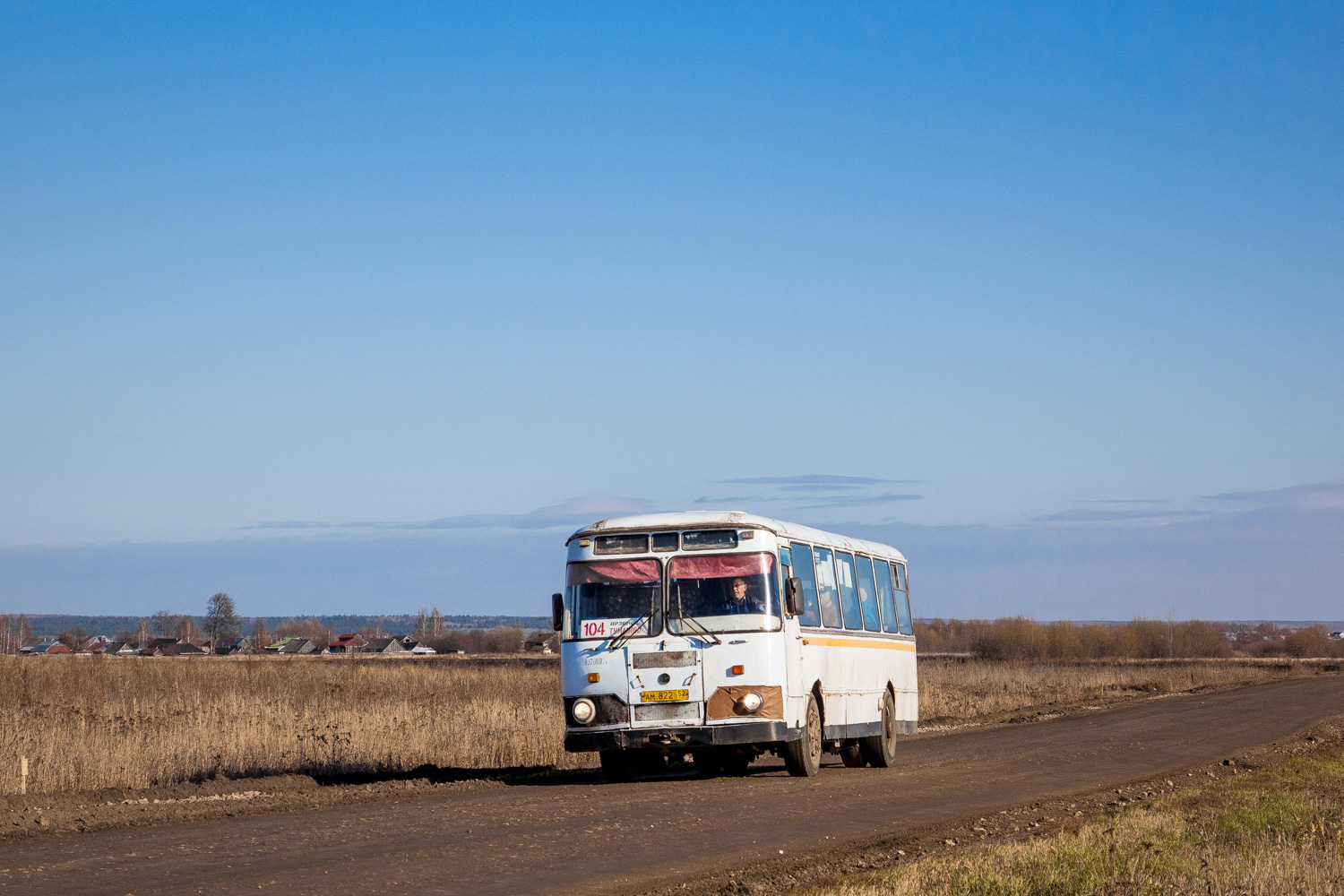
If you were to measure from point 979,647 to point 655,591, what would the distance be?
403ft

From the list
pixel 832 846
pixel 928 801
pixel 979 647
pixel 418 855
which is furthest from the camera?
pixel 979 647

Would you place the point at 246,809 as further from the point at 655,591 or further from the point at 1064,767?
the point at 1064,767

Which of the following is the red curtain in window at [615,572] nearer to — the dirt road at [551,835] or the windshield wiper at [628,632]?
the windshield wiper at [628,632]

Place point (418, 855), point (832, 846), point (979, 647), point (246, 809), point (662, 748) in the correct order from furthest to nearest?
point (979, 647) < point (662, 748) < point (246, 809) < point (832, 846) < point (418, 855)

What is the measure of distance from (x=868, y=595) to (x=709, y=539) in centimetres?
509

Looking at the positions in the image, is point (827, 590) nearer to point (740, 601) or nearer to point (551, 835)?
point (740, 601)

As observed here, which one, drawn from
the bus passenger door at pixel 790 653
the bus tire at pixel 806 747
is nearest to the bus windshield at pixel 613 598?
the bus passenger door at pixel 790 653

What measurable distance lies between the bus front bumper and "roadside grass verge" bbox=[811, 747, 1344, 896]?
447cm

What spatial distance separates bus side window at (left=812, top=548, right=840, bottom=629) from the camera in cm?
2016

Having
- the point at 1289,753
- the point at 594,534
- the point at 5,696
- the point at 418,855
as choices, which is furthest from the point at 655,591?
the point at 5,696

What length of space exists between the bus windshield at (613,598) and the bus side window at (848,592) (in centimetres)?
393

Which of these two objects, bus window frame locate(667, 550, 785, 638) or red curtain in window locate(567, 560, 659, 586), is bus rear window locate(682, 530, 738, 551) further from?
red curtain in window locate(567, 560, 659, 586)

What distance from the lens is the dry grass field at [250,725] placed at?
1945cm

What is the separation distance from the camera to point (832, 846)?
12.5 metres
